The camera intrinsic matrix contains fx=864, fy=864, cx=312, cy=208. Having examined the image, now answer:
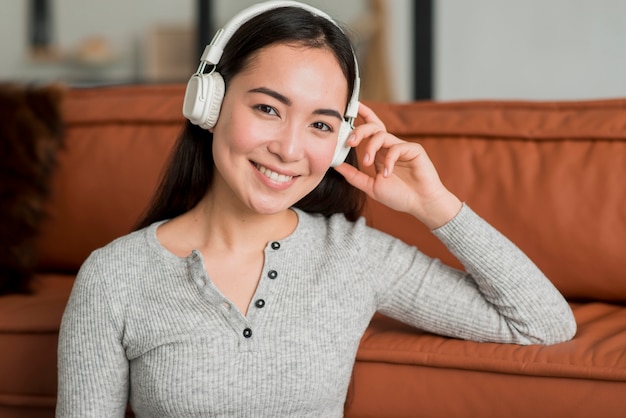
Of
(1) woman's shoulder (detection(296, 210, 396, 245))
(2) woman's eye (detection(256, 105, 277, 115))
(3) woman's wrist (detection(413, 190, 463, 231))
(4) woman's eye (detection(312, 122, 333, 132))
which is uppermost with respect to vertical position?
(2) woman's eye (detection(256, 105, 277, 115))

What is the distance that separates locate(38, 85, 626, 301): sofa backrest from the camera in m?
1.62

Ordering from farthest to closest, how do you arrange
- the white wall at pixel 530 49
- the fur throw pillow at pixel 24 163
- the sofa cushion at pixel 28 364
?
the white wall at pixel 530 49 → the fur throw pillow at pixel 24 163 → the sofa cushion at pixel 28 364

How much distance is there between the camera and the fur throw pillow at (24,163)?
1.89 meters

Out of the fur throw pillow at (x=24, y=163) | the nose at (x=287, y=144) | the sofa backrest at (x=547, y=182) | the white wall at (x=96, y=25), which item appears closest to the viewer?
the nose at (x=287, y=144)

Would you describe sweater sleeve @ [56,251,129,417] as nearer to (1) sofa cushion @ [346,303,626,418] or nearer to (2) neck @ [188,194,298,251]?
(2) neck @ [188,194,298,251]

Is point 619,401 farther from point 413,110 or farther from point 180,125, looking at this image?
point 180,125

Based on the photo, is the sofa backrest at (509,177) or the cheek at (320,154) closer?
the cheek at (320,154)

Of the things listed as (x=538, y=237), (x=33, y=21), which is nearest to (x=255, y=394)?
(x=538, y=237)

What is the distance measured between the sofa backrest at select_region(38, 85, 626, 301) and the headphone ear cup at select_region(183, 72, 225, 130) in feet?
1.94

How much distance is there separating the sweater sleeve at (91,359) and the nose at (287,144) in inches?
12.4

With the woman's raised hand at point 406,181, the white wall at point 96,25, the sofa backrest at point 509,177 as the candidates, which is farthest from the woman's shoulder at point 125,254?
the white wall at point 96,25

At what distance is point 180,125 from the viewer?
194 centimetres

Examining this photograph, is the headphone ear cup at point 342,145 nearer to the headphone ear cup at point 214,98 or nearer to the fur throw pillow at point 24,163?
the headphone ear cup at point 214,98

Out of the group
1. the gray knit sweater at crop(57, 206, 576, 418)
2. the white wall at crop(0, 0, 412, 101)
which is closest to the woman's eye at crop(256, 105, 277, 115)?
the gray knit sweater at crop(57, 206, 576, 418)
